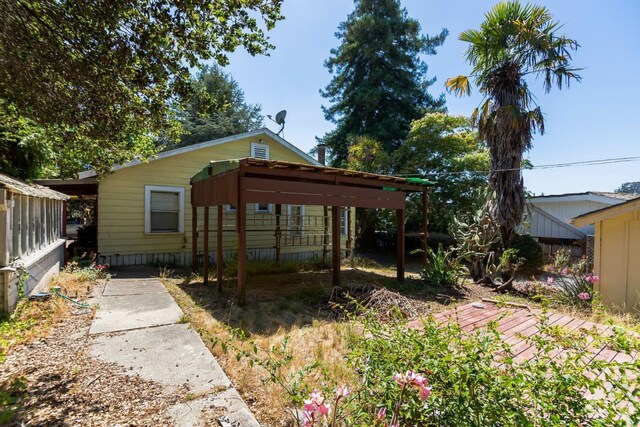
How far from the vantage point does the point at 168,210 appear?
10086 millimetres

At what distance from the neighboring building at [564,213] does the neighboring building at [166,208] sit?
38.6 feet

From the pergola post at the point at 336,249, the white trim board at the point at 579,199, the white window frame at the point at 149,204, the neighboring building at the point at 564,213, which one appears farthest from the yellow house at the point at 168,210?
the white trim board at the point at 579,199

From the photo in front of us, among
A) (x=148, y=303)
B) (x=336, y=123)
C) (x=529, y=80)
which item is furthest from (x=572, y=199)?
(x=148, y=303)

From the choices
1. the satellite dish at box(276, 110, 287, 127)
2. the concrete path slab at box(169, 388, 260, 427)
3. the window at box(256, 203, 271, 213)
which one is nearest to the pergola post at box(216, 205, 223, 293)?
the concrete path slab at box(169, 388, 260, 427)

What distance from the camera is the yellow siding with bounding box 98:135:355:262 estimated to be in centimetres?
899

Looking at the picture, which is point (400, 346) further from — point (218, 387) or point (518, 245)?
Answer: point (518, 245)

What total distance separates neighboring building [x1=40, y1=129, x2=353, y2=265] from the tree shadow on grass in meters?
1.79

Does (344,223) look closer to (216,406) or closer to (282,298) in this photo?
(282,298)

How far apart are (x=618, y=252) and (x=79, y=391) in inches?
361

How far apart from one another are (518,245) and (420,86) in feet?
52.9

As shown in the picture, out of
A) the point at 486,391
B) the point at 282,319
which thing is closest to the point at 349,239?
the point at 282,319

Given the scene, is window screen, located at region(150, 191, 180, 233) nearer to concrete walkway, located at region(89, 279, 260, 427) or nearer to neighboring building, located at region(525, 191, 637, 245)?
concrete walkway, located at region(89, 279, 260, 427)

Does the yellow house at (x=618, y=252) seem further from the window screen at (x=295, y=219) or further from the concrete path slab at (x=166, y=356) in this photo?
the window screen at (x=295, y=219)

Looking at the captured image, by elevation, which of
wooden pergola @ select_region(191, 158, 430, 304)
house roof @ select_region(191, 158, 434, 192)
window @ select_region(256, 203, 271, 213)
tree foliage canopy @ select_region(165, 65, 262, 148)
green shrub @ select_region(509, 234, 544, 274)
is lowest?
green shrub @ select_region(509, 234, 544, 274)
